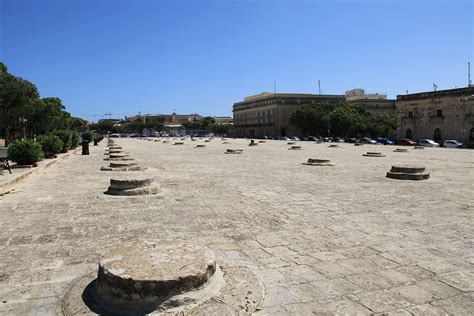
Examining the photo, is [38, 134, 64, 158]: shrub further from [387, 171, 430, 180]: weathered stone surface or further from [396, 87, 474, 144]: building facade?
[396, 87, 474, 144]: building facade

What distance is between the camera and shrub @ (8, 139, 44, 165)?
14.2 m

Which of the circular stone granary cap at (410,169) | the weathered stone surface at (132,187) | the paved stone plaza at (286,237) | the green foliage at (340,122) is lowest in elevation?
the paved stone plaza at (286,237)

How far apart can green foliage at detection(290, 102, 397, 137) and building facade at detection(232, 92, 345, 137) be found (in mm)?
14353

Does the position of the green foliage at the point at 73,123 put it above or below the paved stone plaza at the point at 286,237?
above

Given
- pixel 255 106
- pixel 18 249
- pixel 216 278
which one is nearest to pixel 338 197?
pixel 216 278

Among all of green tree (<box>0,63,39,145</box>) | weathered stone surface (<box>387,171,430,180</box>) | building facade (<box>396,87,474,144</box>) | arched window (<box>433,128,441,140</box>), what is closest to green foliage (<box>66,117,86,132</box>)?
green tree (<box>0,63,39,145</box>)

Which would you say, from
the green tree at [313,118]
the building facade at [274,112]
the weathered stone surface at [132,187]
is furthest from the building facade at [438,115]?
the weathered stone surface at [132,187]

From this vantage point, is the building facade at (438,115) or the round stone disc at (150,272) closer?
the round stone disc at (150,272)

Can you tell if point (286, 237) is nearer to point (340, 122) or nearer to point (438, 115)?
point (438, 115)

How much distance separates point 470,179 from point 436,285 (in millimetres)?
10188

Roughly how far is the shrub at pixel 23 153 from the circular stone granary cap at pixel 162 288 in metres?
11.9

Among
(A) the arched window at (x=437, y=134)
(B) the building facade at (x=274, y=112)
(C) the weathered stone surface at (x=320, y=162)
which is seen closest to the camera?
(C) the weathered stone surface at (x=320, y=162)

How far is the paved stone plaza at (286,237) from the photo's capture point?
370 centimetres

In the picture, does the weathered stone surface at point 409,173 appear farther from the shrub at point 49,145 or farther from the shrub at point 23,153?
the shrub at point 49,145
